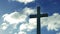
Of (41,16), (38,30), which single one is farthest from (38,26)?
(41,16)

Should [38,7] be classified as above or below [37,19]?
above

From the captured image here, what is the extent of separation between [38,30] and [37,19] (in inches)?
53.0

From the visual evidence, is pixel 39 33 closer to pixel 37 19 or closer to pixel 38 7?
pixel 37 19

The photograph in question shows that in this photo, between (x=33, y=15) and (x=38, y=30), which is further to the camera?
(x=33, y=15)

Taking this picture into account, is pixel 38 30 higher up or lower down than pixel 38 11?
lower down

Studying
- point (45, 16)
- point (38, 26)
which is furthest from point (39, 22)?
point (45, 16)

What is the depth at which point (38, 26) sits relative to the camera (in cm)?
1834

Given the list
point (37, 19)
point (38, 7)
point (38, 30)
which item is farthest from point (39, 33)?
point (38, 7)

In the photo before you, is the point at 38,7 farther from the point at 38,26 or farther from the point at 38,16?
the point at 38,26

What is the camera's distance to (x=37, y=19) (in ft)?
62.2

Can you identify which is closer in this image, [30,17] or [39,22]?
[39,22]

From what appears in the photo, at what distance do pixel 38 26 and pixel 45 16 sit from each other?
6.85ft

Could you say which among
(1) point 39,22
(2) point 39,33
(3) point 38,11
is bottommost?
(2) point 39,33

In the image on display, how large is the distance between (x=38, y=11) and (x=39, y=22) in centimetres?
153
